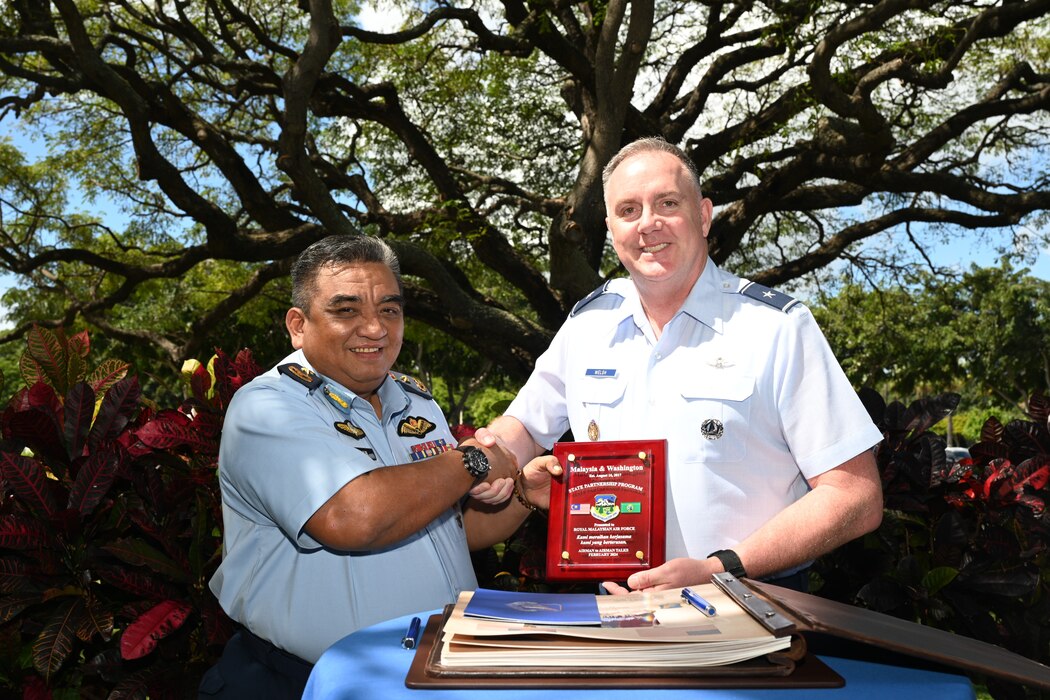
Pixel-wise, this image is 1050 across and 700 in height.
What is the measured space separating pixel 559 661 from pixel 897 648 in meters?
0.53

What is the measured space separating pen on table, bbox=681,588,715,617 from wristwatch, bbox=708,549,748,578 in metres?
0.35

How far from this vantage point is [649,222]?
106 inches

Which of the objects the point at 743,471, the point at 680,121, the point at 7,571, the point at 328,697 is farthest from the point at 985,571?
the point at 680,121

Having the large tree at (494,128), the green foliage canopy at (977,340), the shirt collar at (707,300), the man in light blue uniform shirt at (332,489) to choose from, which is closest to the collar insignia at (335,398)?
the man in light blue uniform shirt at (332,489)

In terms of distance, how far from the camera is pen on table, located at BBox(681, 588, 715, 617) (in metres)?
1.66

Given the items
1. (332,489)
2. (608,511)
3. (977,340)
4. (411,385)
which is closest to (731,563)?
(608,511)

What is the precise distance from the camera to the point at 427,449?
3008 mm

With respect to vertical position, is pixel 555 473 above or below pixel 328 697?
above

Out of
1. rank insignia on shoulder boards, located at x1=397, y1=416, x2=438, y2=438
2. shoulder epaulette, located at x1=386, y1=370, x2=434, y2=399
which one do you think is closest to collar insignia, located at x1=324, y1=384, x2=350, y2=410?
rank insignia on shoulder boards, located at x1=397, y1=416, x2=438, y2=438

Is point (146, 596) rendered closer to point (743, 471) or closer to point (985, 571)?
point (743, 471)

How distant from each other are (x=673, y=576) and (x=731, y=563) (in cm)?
23

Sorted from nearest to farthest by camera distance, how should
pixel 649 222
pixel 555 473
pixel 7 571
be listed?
pixel 555 473 → pixel 649 222 → pixel 7 571

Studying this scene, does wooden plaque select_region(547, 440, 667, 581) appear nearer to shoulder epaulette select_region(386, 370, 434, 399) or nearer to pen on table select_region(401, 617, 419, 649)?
pen on table select_region(401, 617, 419, 649)

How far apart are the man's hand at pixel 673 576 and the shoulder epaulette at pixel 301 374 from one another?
122 cm
